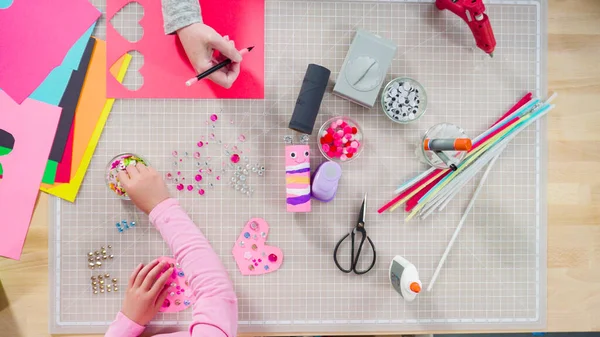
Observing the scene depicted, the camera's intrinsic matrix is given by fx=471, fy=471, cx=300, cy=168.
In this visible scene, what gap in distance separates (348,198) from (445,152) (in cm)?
23

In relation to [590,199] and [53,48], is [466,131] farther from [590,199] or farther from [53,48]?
[53,48]

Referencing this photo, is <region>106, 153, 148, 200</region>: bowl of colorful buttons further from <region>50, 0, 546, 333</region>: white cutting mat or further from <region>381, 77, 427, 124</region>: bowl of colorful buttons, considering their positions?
<region>381, 77, 427, 124</region>: bowl of colorful buttons

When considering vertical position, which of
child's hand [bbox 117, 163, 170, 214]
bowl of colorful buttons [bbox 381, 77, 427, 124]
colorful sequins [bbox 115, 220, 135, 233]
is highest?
bowl of colorful buttons [bbox 381, 77, 427, 124]

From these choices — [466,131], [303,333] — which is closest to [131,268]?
[303,333]

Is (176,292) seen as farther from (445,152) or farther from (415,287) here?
(445,152)

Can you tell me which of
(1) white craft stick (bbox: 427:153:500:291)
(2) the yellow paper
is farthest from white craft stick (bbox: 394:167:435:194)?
(2) the yellow paper

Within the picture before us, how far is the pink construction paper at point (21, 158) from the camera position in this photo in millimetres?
1010

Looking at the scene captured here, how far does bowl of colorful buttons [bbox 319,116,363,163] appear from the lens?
1.01 metres

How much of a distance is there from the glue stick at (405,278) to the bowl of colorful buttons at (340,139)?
0.25 metres

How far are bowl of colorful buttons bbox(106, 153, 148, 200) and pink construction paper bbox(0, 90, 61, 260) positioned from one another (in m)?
0.14

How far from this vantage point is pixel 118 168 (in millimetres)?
1017

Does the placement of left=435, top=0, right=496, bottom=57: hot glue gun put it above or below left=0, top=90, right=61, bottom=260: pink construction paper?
above

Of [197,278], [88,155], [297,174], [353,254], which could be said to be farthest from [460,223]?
[88,155]

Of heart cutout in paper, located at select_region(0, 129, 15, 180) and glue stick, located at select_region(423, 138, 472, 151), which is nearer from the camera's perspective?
glue stick, located at select_region(423, 138, 472, 151)
